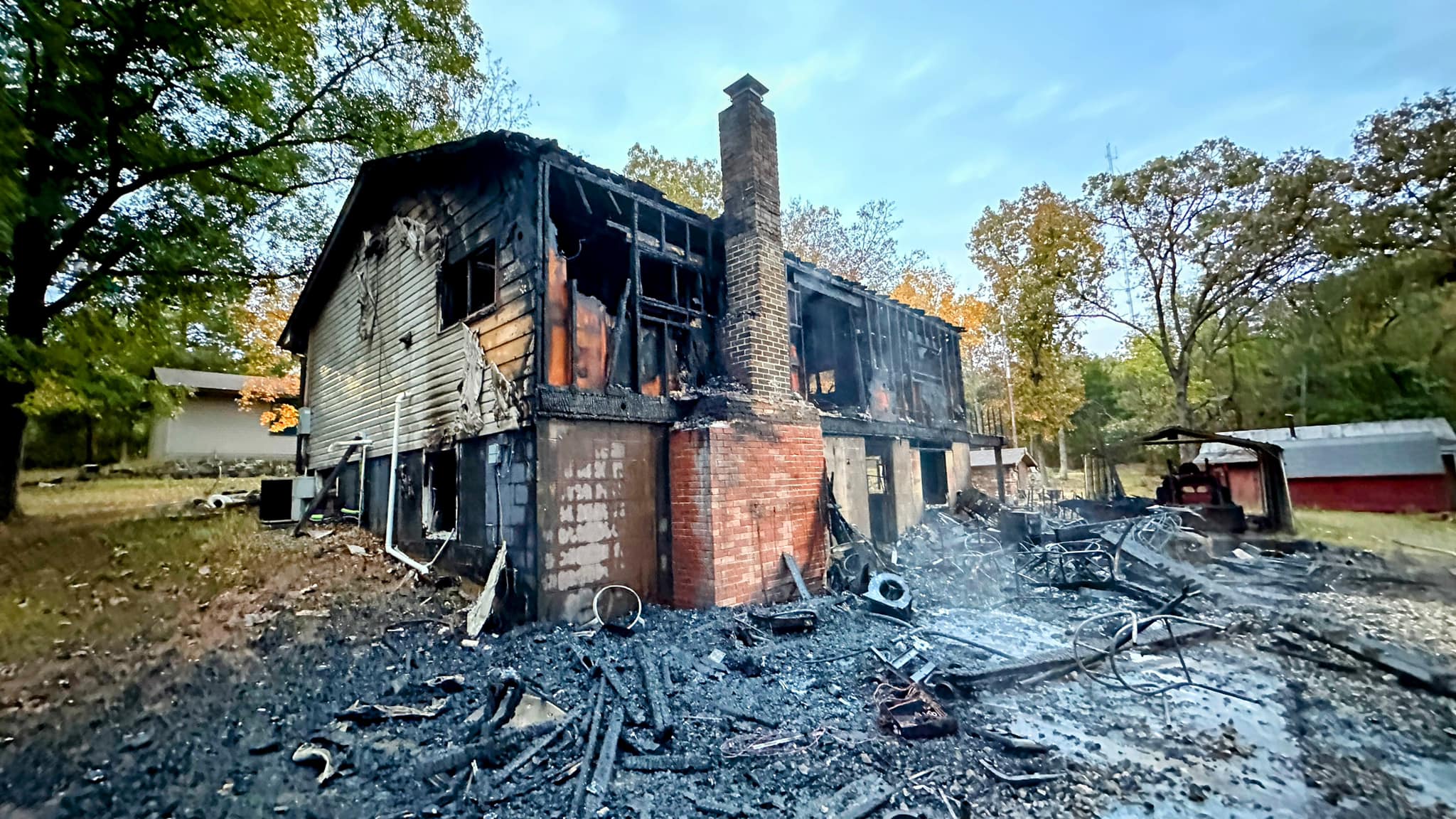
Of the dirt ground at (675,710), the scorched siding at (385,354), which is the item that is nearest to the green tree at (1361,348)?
the dirt ground at (675,710)

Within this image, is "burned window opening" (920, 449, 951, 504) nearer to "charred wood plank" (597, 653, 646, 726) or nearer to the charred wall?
the charred wall

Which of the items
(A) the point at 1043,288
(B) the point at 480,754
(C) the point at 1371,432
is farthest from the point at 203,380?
(C) the point at 1371,432

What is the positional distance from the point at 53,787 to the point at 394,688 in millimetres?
1819

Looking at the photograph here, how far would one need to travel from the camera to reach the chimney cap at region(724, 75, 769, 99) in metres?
7.95

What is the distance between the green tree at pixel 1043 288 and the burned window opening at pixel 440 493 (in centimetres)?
2121

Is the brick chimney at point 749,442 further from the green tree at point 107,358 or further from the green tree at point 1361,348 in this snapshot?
the green tree at point 1361,348

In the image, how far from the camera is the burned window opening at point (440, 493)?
782cm

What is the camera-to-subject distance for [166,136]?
9.27m

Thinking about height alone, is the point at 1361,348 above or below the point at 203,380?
below

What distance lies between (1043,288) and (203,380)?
3223 cm

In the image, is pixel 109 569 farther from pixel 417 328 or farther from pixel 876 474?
pixel 876 474

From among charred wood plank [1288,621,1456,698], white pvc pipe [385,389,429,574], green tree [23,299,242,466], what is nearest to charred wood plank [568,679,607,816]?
white pvc pipe [385,389,429,574]

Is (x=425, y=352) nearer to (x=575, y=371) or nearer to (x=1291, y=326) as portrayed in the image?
(x=575, y=371)

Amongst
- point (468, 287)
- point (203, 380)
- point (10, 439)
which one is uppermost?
point (203, 380)
